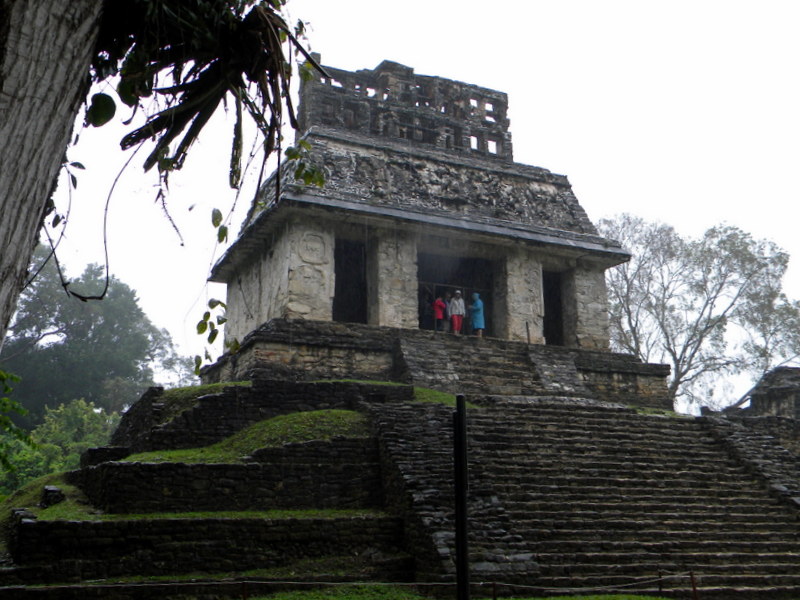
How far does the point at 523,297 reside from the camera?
47.9 feet

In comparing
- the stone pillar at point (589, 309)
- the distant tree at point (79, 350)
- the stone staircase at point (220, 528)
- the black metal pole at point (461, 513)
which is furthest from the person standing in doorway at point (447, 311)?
the distant tree at point (79, 350)

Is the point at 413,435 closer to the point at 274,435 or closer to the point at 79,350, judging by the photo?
the point at 274,435

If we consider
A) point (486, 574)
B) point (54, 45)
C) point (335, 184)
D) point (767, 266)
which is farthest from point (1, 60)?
point (767, 266)

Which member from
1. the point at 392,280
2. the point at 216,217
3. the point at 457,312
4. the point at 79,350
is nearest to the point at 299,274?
the point at 392,280

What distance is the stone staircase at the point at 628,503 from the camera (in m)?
7.32

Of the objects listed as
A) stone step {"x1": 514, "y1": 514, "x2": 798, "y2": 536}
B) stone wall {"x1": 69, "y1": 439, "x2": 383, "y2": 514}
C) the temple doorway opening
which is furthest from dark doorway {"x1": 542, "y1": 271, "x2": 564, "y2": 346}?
stone wall {"x1": 69, "y1": 439, "x2": 383, "y2": 514}

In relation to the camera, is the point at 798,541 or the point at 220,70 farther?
the point at 798,541

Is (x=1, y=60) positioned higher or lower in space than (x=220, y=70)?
lower

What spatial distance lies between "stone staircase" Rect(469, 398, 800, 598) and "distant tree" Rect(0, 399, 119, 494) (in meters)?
10.1

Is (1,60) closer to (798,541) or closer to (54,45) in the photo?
(54,45)

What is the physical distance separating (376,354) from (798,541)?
6.28 m

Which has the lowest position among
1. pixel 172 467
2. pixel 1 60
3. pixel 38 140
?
pixel 172 467

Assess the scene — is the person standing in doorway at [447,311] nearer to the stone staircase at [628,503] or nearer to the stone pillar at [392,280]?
the stone pillar at [392,280]

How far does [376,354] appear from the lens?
40.5 ft
